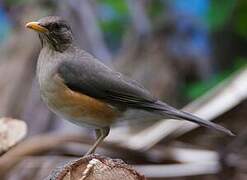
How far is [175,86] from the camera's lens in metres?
8.26

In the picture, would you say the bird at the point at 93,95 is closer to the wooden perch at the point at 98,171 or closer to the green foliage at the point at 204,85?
the wooden perch at the point at 98,171

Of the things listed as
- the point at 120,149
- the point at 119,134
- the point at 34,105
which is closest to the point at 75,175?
the point at 120,149

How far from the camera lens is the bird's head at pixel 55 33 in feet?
14.9

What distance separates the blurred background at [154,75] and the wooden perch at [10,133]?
887 mm

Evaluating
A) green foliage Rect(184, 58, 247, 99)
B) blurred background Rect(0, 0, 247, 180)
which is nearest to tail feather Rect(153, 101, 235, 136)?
blurred background Rect(0, 0, 247, 180)

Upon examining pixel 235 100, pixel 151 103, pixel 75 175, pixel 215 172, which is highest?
pixel 235 100

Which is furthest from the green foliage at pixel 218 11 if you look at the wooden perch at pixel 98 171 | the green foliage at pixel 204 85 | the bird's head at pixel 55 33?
the wooden perch at pixel 98 171

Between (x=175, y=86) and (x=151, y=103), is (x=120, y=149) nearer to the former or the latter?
(x=151, y=103)

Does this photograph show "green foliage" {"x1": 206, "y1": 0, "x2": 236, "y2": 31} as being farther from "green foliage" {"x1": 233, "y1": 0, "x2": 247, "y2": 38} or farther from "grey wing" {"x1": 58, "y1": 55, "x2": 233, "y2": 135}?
"grey wing" {"x1": 58, "y1": 55, "x2": 233, "y2": 135}

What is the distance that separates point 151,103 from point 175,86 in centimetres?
387

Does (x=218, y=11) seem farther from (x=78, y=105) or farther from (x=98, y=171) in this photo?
(x=98, y=171)

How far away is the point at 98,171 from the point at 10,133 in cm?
97

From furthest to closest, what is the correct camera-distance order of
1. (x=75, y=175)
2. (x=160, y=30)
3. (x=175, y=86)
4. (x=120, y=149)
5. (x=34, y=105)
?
(x=160, y=30) < (x=175, y=86) < (x=34, y=105) < (x=120, y=149) < (x=75, y=175)

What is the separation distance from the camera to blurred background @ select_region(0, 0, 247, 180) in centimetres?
589
